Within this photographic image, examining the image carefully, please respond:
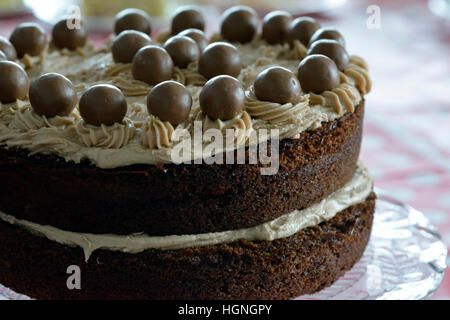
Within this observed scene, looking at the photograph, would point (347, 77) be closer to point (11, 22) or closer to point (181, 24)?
point (181, 24)

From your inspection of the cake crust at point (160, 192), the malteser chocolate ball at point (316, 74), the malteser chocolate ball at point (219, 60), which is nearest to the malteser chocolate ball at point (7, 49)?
the cake crust at point (160, 192)

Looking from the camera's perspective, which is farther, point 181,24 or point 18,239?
point 181,24

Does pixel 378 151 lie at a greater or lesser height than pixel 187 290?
lesser

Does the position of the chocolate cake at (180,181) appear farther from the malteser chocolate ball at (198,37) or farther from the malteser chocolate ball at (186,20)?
the malteser chocolate ball at (186,20)

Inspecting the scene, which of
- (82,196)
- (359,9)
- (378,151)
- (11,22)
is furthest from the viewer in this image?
(359,9)
